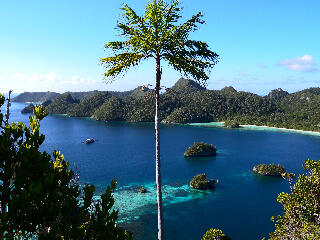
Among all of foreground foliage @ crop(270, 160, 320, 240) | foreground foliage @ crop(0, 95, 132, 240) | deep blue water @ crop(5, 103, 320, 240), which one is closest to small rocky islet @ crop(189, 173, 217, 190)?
deep blue water @ crop(5, 103, 320, 240)

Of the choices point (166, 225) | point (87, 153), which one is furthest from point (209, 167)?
point (87, 153)

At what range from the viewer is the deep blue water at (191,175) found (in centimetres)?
5566

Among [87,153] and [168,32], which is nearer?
[168,32]

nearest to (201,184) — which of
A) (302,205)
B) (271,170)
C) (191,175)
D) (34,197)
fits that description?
(191,175)

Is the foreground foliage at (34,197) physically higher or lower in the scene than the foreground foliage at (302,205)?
higher

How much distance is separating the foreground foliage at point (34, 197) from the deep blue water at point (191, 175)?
3978 cm

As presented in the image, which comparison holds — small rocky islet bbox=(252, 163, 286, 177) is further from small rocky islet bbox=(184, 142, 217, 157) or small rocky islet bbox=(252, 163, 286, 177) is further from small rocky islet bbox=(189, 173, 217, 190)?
small rocky islet bbox=(184, 142, 217, 157)

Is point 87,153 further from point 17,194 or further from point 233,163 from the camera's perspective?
point 17,194

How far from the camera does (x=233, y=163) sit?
111 metres

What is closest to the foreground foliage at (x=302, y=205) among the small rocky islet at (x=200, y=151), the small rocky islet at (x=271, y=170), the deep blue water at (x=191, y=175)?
the deep blue water at (x=191, y=175)

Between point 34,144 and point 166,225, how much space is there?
47.9 meters

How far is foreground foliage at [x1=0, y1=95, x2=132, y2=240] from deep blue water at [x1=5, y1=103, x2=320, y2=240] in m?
39.8

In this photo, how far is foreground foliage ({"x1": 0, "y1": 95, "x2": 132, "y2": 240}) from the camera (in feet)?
34.4

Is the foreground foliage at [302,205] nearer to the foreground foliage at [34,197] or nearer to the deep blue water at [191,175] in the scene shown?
the foreground foliage at [34,197]
